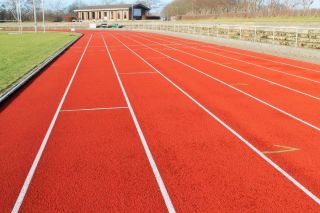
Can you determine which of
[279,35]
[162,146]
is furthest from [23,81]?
[279,35]

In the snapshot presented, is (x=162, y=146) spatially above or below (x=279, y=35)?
below

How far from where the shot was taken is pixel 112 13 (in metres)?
98.1

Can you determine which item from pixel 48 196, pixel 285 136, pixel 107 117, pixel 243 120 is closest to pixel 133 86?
pixel 107 117

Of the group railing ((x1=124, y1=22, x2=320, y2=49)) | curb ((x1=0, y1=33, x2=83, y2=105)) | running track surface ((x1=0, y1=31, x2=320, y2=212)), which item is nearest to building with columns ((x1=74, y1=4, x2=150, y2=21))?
railing ((x1=124, y1=22, x2=320, y2=49))

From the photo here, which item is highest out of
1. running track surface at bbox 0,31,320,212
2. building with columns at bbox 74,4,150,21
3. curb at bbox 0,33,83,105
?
A: building with columns at bbox 74,4,150,21

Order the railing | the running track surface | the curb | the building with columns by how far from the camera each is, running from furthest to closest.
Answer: the building with columns → the railing → the curb → the running track surface

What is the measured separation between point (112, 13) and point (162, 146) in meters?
95.9

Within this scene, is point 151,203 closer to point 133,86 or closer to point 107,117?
point 107,117

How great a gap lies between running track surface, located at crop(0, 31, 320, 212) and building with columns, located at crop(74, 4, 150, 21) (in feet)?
288

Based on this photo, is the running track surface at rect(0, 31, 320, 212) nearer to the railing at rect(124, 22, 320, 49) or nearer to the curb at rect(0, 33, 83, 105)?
the curb at rect(0, 33, 83, 105)

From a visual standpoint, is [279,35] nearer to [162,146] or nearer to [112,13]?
[162,146]

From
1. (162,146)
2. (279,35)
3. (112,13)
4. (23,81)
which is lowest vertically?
(162,146)

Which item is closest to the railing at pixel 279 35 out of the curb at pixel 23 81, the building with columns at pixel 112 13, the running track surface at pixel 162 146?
the running track surface at pixel 162 146

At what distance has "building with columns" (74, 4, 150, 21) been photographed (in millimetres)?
97000
